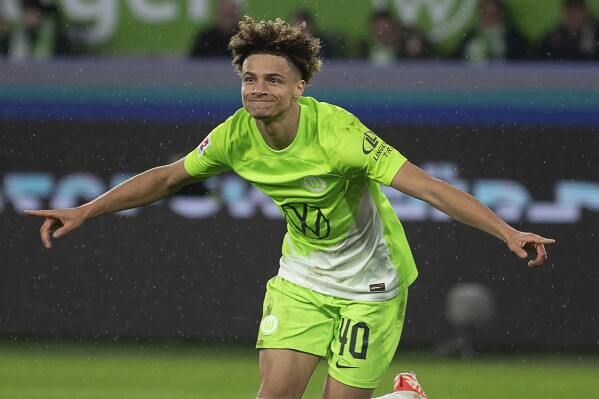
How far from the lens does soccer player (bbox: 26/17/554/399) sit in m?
5.64

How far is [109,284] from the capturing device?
33.7ft

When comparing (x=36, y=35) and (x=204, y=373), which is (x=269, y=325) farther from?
(x=36, y=35)

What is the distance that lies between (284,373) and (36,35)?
6.42 m

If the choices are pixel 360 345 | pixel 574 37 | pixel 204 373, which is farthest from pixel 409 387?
pixel 574 37

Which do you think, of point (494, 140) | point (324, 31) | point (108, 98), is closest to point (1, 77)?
point (108, 98)

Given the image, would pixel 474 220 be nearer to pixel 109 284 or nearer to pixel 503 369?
pixel 503 369

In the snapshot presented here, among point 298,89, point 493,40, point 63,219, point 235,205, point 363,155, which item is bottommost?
point 235,205

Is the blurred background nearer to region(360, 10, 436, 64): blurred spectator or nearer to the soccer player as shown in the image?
region(360, 10, 436, 64): blurred spectator

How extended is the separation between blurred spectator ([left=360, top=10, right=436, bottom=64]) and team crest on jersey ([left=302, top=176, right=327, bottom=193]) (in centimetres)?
558

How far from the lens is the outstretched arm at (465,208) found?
4980 mm

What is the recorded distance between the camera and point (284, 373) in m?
5.68

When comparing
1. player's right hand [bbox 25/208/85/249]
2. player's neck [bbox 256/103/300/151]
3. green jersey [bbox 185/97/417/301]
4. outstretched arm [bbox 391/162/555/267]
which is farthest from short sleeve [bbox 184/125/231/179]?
outstretched arm [bbox 391/162/555/267]

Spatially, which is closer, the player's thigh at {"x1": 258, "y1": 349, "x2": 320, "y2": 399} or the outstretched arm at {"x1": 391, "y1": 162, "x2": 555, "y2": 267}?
the outstretched arm at {"x1": 391, "y1": 162, "x2": 555, "y2": 267}

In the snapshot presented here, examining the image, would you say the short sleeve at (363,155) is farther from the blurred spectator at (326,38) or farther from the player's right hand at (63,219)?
the blurred spectator at (326,38)
